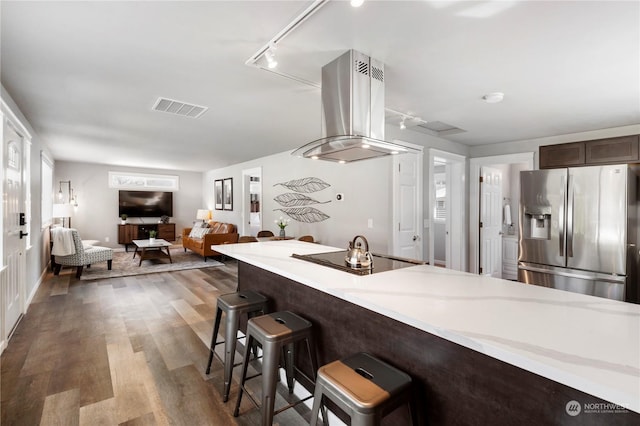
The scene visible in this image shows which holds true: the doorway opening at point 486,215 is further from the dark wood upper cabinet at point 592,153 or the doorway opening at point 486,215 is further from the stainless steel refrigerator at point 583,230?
the stainless steel refrigerator at point 583,230

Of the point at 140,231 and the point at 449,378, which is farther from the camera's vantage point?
the point at 140,231

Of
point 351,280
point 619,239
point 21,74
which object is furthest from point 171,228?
point 619,239

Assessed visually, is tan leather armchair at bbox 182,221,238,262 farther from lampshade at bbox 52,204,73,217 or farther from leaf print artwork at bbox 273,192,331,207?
lampshade at bbox 52,204,73,217

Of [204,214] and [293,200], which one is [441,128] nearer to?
[293,200]

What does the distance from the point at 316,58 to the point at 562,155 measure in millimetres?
3859

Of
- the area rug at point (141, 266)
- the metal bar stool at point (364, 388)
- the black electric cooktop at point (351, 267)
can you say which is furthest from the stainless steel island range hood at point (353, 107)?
the area rug at point (141, 266)

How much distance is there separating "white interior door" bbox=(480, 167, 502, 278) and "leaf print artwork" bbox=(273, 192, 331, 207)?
8.76 ft

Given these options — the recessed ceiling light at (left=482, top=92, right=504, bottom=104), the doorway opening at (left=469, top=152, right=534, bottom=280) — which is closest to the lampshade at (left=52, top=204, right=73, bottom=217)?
the recessed ceiling light at (left=482, top=92, right=504, bottom=104)

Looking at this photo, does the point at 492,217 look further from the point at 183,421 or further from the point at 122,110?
the point at 122,110

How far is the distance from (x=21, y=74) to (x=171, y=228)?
7280 mm

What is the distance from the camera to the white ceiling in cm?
167

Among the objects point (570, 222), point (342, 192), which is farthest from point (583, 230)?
point (342, 192)

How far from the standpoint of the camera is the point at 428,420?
52.2 inches

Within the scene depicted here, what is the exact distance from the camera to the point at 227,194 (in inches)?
332
